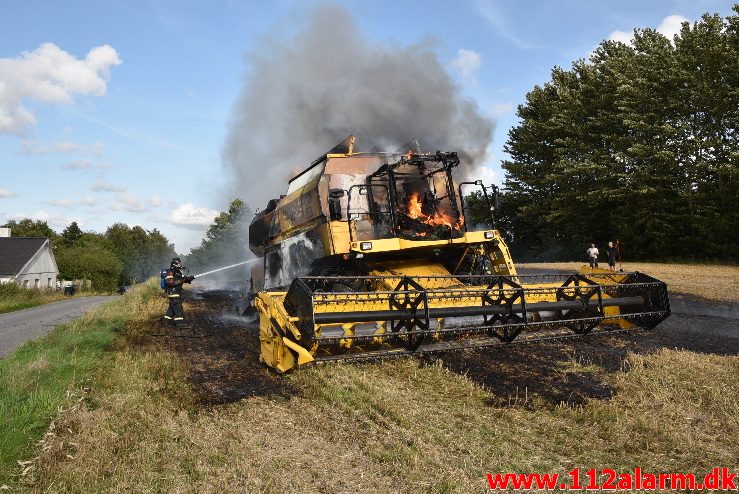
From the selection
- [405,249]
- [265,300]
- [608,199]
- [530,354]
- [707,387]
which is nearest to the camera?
[707,387]

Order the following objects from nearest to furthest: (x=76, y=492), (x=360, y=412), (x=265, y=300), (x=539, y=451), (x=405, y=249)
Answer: (x=76, y=492)
(x=539, y=451)
(x=360, y=412)
(x=265, y=300)
(x=405, y=249)

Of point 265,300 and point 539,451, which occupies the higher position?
point 265,300

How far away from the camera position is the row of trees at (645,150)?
2602 centimetres

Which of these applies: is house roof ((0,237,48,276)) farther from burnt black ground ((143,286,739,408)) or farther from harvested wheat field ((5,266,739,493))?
harvested wheat field ((5,266,739,493))

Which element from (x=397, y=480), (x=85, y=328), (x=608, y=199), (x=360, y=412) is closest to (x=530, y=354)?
(x=360, y=412)

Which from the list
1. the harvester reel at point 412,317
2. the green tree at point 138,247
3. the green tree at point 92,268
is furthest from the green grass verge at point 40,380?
the green tree at point 138,247

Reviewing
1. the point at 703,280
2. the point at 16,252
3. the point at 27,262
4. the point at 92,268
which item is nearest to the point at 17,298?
the point at 27,262

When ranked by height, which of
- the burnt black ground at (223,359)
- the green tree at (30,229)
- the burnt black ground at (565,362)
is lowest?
the burnt black ground at (565,362)

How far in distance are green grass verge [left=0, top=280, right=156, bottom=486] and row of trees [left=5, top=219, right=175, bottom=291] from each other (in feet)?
88.5

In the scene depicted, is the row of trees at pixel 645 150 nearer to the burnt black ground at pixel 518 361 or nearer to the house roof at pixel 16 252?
the burnt black ground at pixel 518 361

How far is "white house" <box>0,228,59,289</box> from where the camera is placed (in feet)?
131

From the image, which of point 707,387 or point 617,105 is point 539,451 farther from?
point 617,105

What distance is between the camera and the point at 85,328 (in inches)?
452

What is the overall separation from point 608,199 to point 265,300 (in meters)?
27.4
